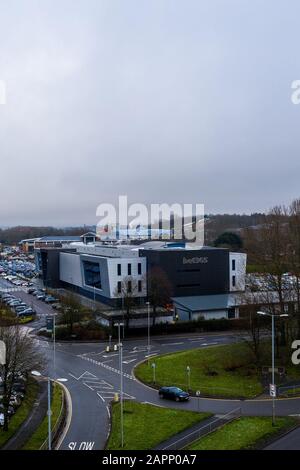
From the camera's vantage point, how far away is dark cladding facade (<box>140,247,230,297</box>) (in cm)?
3800

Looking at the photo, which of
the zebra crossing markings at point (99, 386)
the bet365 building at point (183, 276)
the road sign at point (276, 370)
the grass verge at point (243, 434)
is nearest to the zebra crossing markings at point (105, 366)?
the zebra crossing markings at point (99, 386)

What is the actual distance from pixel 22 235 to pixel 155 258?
99753 millimetres

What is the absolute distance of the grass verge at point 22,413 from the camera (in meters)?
14.1

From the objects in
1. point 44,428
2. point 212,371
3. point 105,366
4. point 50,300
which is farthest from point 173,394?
point 50,300

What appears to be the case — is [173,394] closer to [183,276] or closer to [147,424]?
[147,424]

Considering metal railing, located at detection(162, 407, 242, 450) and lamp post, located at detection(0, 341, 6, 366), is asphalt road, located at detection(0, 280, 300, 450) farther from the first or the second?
lamp post, located at detection(0, 341, 6, 366)

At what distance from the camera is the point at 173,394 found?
17297mm

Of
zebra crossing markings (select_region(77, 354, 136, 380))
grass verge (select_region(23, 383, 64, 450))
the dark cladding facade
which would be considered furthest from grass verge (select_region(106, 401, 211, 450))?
the dark cladding facade

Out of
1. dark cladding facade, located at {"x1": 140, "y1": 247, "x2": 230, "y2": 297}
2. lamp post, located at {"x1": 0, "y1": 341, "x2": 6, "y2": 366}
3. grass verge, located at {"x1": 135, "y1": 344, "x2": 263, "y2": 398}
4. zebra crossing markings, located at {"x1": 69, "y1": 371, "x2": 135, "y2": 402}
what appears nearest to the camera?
lamp post, located at {"x1": 0, "y1": 341, "x2": 6, "y2": 366}

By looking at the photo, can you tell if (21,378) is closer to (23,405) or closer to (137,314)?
(23,405)

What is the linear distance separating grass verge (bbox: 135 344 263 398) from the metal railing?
2287mm

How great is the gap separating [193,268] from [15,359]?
80.0ft

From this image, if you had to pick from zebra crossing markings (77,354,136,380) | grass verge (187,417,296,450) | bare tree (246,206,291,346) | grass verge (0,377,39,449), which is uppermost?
bare tree (246,206,291,346)
